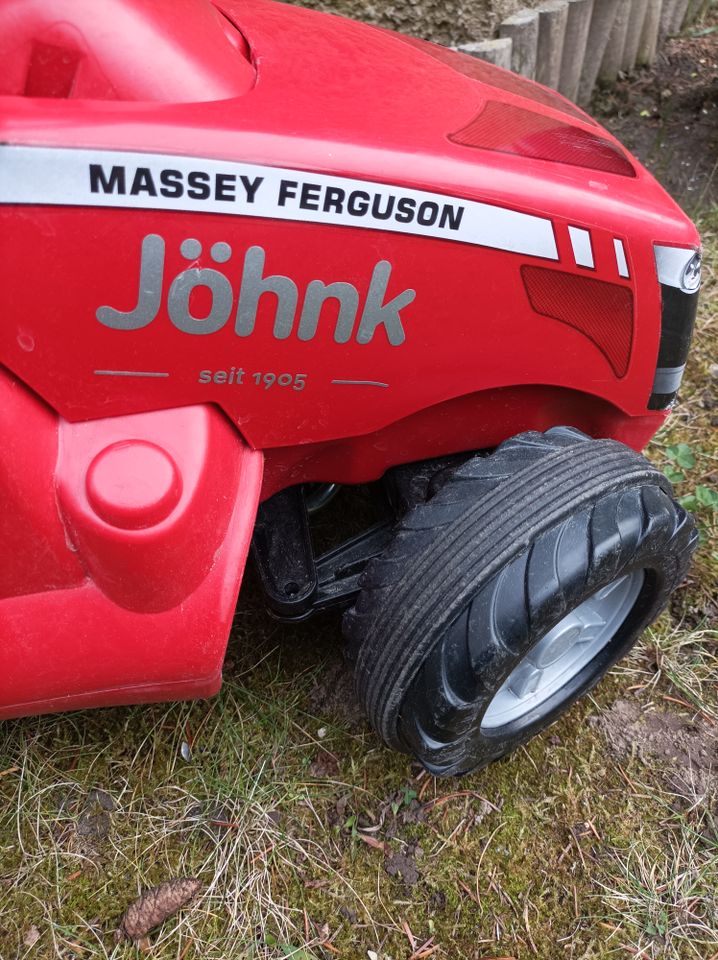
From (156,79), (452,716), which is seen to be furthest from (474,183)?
(452,716)

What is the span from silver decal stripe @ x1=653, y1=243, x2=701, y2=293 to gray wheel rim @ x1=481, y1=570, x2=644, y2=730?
19.8 inches

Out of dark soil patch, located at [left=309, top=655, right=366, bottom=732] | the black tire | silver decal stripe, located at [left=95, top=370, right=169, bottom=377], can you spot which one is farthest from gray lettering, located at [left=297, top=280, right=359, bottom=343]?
dark soil patch, located at [left=309, top=655, right=366, bottom=732]

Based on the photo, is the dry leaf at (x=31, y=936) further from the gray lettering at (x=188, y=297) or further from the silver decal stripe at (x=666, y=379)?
the silver decal stripe at (x=666, y=379)

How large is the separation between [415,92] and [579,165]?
11.2 inches

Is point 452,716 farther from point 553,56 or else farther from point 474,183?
point 553,56

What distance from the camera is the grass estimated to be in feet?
4.69

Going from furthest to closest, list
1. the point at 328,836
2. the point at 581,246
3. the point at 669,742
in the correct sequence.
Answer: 1. the point at 669,742
2. the point at 328,836
3. the point at 581,246

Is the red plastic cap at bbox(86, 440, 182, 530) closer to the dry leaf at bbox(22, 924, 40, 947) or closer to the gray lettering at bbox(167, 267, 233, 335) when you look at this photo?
the gray lettering at bbox(167, 267, 233, 335)

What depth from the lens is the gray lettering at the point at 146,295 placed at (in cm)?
102

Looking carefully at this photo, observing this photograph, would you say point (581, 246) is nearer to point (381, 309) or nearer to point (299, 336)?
point (381, 309)

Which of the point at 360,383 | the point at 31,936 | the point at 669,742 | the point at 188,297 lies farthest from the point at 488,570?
the point at 31,936

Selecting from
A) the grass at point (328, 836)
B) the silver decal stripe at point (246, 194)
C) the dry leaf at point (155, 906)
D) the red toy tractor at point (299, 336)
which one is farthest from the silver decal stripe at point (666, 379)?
the dry leaf at point (155, 906)

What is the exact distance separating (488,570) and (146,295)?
62 centimetres

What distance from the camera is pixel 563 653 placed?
157cm
